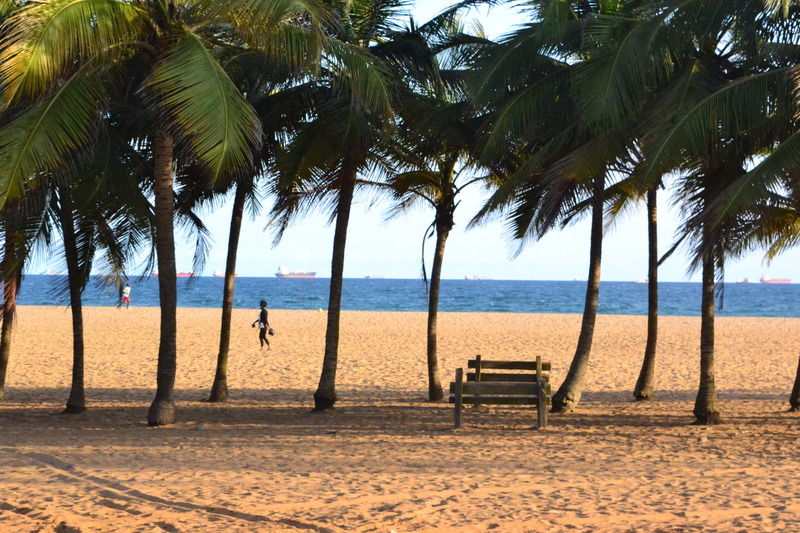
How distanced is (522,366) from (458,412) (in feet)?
6.11

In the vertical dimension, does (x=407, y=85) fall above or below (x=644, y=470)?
above

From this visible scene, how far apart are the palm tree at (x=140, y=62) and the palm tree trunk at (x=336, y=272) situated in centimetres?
283

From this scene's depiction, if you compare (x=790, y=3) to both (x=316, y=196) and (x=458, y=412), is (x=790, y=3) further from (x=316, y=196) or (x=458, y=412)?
(x=316, y=196)

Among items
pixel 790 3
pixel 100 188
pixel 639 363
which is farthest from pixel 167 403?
pixel 639 363

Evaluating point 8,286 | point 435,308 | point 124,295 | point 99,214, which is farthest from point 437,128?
point 124,295

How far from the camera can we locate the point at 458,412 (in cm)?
1044

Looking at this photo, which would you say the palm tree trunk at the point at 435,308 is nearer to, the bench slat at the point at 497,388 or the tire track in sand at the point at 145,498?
the bench slat at the point at 497,388

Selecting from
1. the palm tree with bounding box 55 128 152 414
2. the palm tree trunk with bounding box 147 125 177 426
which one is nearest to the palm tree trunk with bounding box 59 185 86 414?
the palm tree with bounding box 55 128 152 414

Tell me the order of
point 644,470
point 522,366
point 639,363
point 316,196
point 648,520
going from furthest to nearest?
point 639,363
point 316,196
point 522,366
point 644,470
point 648,520

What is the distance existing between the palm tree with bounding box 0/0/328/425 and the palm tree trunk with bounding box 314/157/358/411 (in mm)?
2834

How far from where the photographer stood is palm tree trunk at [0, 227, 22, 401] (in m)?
11.0

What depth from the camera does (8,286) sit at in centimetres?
1178

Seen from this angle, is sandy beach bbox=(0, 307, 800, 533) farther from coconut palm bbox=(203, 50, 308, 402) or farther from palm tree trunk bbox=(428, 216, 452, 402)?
coconut palm bbox=(203, 50, 308, 402)

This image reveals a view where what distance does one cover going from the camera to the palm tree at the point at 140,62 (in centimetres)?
846
